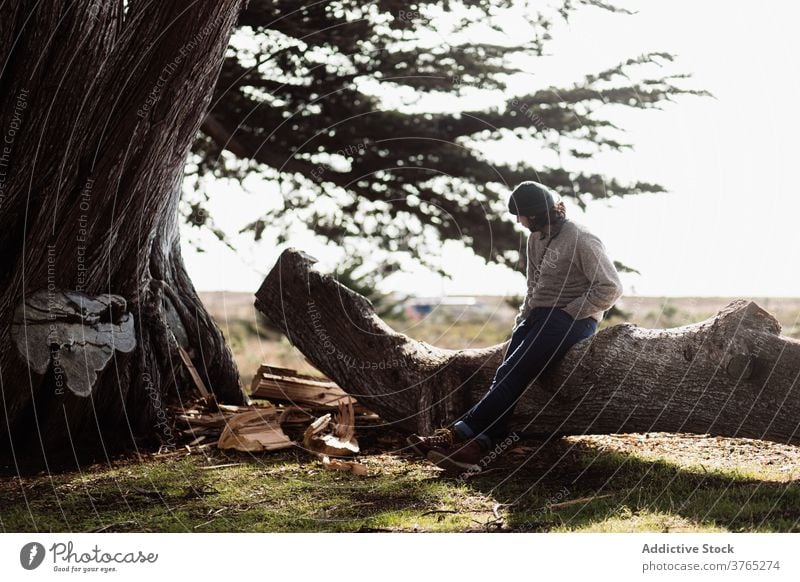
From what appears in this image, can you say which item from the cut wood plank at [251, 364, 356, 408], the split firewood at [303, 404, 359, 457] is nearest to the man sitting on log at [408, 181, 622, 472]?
the split firewood at [303, 404, 359, 457]

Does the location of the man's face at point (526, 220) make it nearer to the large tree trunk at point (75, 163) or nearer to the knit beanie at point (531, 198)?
the knit beanie at point (531, 198)

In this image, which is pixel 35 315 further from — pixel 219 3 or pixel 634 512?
pixel 634 512

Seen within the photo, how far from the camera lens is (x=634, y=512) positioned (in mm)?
4566

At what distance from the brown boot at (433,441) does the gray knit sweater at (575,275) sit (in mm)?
992

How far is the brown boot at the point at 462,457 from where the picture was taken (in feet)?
17.4

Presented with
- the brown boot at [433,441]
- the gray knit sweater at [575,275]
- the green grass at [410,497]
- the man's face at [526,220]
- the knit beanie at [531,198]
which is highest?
the knit beanie at [531,198]

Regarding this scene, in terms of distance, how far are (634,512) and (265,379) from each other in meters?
3.38

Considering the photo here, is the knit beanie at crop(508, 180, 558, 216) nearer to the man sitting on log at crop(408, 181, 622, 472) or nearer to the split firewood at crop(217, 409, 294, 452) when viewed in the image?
the man sitting on log at crop(408, 181, 622, 472)

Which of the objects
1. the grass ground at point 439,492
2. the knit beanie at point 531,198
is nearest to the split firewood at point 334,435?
the grass ground at point 439,492

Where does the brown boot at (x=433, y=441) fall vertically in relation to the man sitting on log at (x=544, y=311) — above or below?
below

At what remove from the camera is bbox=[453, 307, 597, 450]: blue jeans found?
534 cm

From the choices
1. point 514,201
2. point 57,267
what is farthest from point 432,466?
point 57,267

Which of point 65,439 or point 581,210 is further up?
point 581,210

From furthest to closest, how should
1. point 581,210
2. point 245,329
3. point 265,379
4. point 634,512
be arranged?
point 245,329, point 581,210, point 265,379, point 634,512
